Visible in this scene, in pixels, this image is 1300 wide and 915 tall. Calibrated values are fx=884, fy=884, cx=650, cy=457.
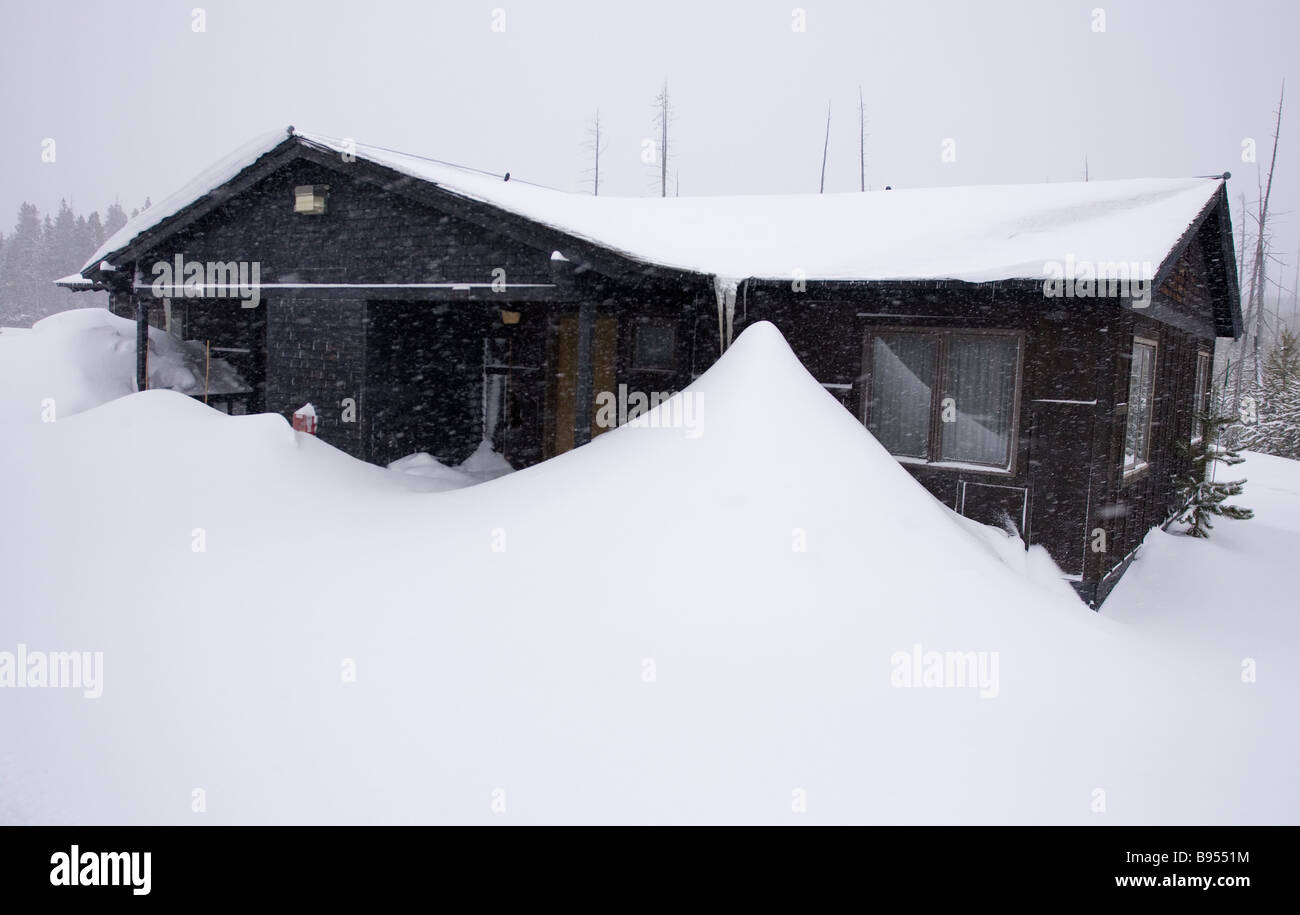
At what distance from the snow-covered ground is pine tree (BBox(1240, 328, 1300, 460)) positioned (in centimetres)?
1943

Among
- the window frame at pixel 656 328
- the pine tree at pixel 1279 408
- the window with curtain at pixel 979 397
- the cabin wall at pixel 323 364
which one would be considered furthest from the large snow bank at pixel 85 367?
the pine tree at pixel 1279 408

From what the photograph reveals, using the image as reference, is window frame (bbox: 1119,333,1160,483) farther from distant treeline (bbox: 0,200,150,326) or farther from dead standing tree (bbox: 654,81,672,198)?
distant treeline (bbox: 0,200,150,326)

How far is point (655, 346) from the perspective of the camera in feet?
32.3

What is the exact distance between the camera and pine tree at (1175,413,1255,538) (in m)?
12.2

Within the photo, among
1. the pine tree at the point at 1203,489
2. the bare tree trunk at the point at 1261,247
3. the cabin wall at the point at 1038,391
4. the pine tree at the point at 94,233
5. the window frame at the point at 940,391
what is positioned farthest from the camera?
the pine tree at the point at 94,233

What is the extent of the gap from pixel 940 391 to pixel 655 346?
309 cm

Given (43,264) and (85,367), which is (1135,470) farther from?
(43,264)

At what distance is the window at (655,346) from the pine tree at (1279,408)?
20.6 metres

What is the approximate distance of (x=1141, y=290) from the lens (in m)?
7.29

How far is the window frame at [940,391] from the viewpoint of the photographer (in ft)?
27.2

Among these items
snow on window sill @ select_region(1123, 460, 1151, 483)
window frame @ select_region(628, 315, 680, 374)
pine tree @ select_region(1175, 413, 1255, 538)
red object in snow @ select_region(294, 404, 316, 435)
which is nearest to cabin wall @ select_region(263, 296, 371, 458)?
red object in snow @ select_region(294, 404, 316, 435)

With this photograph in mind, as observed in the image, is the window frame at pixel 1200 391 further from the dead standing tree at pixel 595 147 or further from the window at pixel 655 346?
the dead standing tree at pixel 595 147

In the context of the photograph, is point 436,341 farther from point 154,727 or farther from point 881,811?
point 881,811
